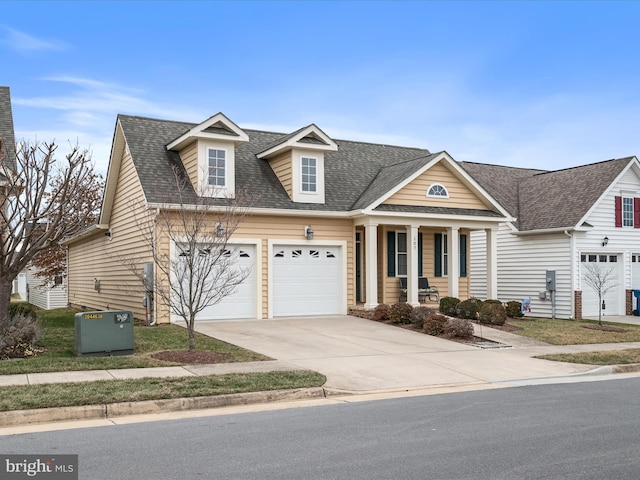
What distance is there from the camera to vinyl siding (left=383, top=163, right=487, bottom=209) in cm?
2225

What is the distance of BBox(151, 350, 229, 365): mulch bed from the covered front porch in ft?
28.9

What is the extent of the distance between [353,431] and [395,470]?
1.71 m

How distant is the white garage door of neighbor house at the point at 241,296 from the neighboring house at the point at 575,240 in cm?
1156

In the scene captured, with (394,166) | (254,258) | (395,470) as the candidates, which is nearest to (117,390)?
(395,470)

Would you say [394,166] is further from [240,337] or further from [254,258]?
[240,337]

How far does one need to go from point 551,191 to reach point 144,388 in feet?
71.5

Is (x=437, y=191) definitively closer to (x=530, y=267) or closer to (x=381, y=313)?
(x=381, y=313)

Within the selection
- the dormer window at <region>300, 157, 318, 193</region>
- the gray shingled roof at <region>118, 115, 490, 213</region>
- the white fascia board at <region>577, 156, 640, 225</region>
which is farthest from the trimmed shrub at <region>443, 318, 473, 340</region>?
the white fascia board at <region>577, 156, 640, 225</region>

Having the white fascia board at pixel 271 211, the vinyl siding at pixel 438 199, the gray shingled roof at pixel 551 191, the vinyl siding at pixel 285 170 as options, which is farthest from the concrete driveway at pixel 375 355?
the gray shingled roof at pixel 551 191

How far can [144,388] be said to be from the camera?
998 centimetres

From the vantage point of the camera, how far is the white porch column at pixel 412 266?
21984 mm

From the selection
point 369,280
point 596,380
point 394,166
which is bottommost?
point 596,380

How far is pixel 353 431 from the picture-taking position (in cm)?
802

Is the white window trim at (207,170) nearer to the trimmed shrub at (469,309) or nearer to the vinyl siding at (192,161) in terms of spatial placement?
the vinyl siding at (192,161)
